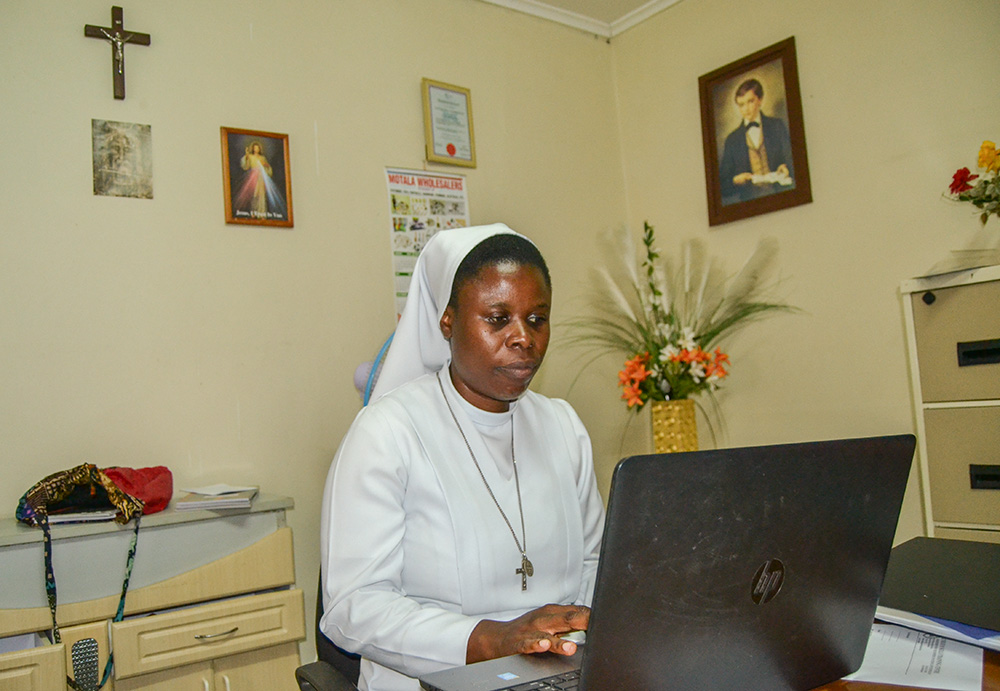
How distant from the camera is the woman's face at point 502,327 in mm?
1509

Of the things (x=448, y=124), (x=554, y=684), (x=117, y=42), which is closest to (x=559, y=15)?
(x=448, y=124)

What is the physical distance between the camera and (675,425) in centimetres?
294

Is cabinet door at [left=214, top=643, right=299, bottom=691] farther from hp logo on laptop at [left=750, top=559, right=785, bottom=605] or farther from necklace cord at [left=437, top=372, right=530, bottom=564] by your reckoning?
hp logo on laptop at [left=750, top=559, right=785, bottom=605]

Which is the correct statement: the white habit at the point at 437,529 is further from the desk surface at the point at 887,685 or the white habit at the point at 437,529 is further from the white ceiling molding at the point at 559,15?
the white ceiling molding at the point at 559,15

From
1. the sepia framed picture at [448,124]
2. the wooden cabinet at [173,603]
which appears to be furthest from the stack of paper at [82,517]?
the sepia framed picture at [448,124]

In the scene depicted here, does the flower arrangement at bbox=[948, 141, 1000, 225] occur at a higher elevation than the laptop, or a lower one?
higher

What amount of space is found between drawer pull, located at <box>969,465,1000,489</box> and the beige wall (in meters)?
0.57

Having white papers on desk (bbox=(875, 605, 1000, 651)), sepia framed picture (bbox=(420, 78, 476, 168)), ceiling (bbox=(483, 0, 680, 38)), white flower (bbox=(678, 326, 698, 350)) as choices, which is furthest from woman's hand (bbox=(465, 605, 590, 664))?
ceiling (bbox=(483, 0, 680, 38))

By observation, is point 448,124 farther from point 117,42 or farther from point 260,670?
point 260,670

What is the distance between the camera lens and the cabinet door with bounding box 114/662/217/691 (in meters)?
1.99

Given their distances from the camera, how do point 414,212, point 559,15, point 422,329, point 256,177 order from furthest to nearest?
point 559,15 → point 414,212 → point 256,177 → point 422,329

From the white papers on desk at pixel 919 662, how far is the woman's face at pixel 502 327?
735 mm

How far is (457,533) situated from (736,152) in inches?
98.1

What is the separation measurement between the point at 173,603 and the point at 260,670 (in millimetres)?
323
